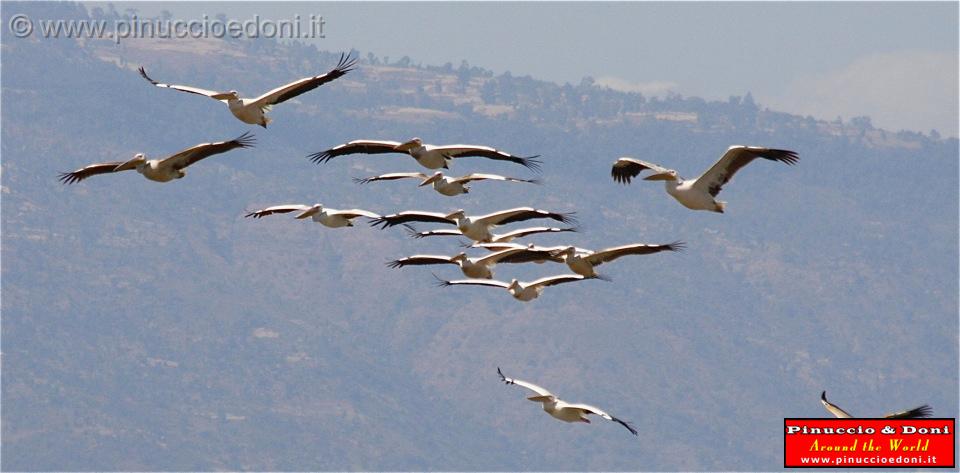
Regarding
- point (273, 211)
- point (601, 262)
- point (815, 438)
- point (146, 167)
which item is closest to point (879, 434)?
point (815, 438)

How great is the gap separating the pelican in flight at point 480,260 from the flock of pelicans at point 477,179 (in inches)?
1.0

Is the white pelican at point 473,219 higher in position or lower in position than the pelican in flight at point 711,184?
lower

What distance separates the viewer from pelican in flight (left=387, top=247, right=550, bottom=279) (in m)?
52.4

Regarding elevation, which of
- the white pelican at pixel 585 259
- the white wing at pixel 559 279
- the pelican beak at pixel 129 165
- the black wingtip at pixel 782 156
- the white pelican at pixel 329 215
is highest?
the black wingtip at pixel 782 156

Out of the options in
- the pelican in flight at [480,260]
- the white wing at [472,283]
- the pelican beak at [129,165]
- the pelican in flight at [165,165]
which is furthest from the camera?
the pelican in flight at [480,260]

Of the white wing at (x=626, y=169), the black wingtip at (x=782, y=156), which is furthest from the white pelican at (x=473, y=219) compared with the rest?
the black wingtip at (x=782, y=156)

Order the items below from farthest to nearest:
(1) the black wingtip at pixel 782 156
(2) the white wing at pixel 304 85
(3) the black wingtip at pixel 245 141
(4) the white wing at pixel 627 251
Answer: (2) the white wing at pixel 304 85 → (4) the white wing at pixel 627 251 → (3) the black wingtip at pixel 245 141 → (1) the black wingtip at pixel 782 156

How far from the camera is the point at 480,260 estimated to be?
54031 mm

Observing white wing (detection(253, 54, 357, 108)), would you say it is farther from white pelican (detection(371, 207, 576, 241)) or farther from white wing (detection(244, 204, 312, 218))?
white wing (detection(244, 204, 312, 218))

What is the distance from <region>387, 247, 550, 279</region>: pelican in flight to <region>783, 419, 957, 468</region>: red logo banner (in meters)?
8.43

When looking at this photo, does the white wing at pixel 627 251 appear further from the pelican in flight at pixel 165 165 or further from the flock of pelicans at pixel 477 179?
the pelican in flight at pixel 165 165

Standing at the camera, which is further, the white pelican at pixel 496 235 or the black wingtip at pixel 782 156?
the white pelican at pixel 496 235

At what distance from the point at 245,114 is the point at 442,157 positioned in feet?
19.3

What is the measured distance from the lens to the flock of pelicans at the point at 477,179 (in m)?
46.0
